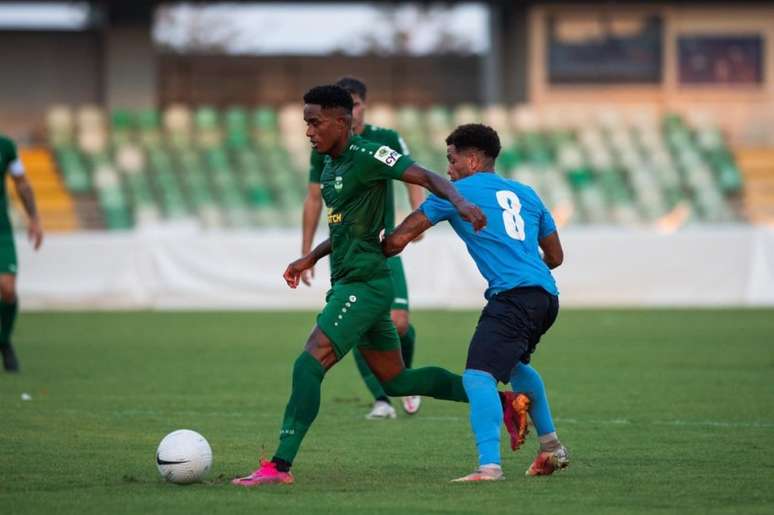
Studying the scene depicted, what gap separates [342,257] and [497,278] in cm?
83

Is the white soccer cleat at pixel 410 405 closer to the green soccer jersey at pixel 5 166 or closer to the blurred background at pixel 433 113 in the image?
the green soccer jersey at pixel 5 166

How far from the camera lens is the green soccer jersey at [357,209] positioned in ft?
25.1

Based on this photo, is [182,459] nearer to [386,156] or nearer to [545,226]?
[386,156]

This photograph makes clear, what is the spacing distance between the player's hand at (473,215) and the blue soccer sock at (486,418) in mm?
934

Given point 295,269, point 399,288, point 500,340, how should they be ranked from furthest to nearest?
point 399,288, point 295,269, point 500,340

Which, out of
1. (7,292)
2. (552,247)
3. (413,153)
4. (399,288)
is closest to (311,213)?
(399,288)

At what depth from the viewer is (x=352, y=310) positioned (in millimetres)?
7641

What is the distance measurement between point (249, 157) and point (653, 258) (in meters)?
11.3

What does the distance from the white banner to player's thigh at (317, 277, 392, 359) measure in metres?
15.3

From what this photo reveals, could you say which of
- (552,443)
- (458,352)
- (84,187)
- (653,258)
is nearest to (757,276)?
(653,258)

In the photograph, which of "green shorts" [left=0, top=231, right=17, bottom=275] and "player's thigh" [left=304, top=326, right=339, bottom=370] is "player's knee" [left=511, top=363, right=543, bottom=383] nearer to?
"player's thigh" [left=304, top=326, right=339, bottom=370]

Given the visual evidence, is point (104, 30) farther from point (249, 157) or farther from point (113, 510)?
point (113, 510)

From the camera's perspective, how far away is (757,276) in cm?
2367

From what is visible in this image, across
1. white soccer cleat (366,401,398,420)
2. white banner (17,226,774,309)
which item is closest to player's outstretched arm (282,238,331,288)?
white soccer cleat (366,401,398,420)
